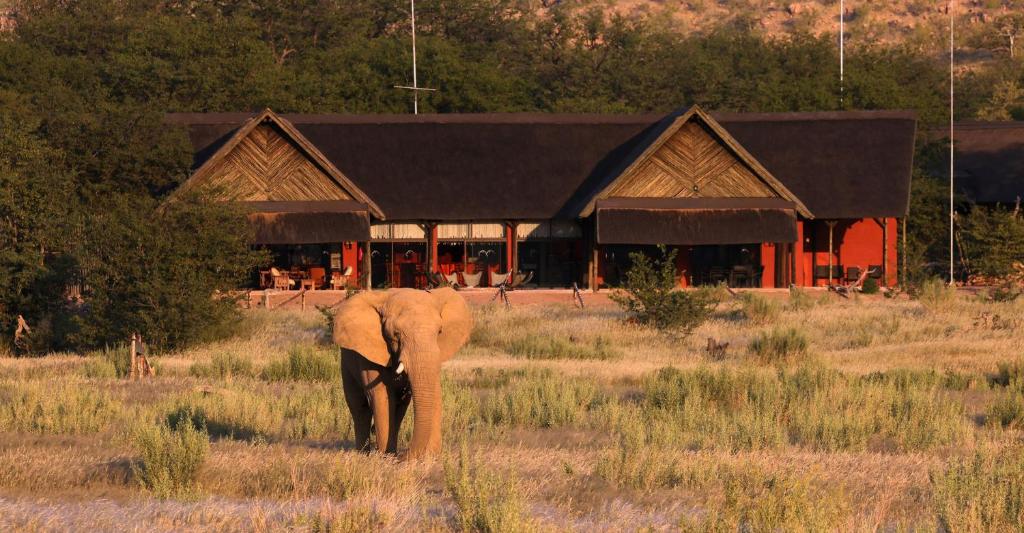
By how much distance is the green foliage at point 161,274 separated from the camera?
27172 mm

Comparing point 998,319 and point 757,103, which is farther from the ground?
point 757,103

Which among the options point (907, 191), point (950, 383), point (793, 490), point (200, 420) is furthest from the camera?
point (907, 191)

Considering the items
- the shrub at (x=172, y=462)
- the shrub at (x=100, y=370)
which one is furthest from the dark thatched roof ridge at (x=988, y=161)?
the shrub at (x=172, y=462)

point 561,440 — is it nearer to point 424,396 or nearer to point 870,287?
point 424,396

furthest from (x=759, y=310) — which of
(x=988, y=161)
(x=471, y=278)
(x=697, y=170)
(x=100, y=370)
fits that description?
(x=988, y=161)

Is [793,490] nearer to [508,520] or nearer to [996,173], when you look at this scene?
[508,520]

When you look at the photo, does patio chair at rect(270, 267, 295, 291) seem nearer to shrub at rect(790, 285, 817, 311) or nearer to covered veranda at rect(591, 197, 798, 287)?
covered veranda at rect(591, 197, 798, 287)

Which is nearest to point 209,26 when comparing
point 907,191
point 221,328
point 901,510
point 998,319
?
point 907,191

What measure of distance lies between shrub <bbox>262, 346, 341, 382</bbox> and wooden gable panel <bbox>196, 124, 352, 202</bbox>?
55.8 feet

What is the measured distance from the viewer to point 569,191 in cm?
4112

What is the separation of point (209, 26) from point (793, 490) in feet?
166

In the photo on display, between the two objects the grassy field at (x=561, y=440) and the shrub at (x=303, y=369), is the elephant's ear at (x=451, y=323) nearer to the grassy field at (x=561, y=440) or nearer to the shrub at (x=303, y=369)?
the grassy field at (x=561, y=440)

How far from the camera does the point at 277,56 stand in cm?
7138

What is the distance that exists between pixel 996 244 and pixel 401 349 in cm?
3015
